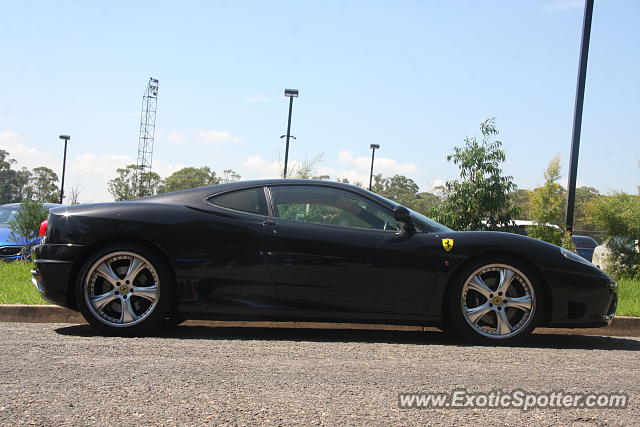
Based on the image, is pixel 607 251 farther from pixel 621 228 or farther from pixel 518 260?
pixel 518 260

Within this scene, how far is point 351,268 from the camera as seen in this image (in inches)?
220

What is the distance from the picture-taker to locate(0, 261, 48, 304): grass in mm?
7016

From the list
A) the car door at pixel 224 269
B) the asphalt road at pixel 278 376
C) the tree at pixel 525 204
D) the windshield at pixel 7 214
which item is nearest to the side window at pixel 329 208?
the car door at pixel 224 269

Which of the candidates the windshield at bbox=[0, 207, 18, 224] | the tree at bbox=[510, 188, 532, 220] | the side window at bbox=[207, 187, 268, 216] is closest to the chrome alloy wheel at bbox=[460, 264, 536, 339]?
the side window at bbox=[207, 187, 268, 216]

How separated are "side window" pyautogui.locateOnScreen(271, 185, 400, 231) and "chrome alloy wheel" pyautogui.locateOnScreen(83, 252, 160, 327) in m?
1.18

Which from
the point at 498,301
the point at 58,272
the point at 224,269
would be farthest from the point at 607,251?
the point at 58,272

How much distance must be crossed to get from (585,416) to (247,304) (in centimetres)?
284

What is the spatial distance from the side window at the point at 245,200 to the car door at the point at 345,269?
0.21m

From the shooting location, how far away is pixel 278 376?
4125mm

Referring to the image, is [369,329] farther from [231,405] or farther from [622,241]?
[622,241]

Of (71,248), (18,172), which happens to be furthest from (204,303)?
(18,172)

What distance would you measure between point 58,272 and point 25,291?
8.06ft

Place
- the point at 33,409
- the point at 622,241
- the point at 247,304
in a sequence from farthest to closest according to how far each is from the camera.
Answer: the point at 622,241, the point at 247,304, the point at 33,409

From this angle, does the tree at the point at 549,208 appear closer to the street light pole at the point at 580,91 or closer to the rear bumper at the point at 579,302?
the street light pole at the point at 580,91
